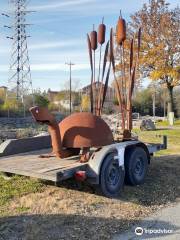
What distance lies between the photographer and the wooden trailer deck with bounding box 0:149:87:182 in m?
5.96

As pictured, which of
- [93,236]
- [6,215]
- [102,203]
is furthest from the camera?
[102,203]

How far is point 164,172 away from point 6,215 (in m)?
4.11

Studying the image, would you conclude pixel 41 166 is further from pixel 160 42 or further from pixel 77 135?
pixel 160 42

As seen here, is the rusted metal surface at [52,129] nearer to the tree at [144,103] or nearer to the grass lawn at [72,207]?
the grass lawn at [72,207]

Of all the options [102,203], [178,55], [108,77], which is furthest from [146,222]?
[178,55]

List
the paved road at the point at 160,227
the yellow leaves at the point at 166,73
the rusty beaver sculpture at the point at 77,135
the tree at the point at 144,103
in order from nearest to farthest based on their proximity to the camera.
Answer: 1. the paved road at the point at 160,227
2. the rusty beaver sculpture at the point at 77,135
3. the yellow leaves at the point at 166,73
4. the tree at the point at 144,103

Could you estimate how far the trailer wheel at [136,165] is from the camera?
7375 mm

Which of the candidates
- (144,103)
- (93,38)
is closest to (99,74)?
(93,38)

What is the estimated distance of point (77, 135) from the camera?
7199 mm

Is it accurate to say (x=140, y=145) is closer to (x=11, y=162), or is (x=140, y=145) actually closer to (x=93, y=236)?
(x=11, y=162)

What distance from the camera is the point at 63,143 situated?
7270mm

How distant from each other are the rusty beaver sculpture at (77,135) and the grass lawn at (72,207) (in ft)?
2.10

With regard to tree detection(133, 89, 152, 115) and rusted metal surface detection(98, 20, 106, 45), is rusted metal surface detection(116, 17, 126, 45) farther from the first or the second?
tree detection(133, 89, 152, 115)

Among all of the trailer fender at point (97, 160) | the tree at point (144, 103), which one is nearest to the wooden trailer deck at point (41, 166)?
the trailer fender at point (97, 160)
